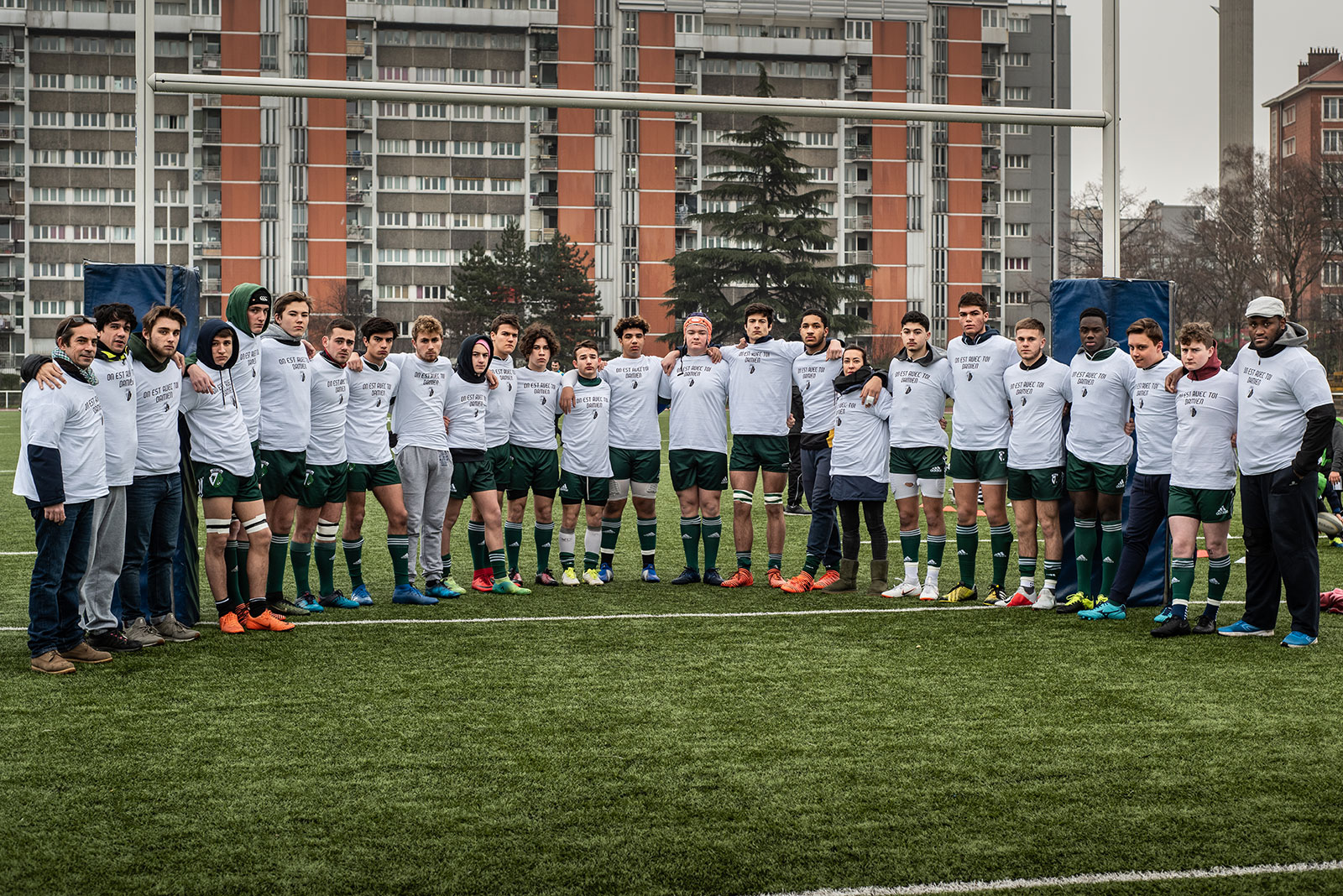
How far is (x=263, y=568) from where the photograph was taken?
774cm

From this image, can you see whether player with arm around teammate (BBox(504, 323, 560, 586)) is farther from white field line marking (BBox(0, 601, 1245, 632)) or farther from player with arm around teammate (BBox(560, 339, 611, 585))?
white field line marking (BBox(0, 601, 1245, 632))

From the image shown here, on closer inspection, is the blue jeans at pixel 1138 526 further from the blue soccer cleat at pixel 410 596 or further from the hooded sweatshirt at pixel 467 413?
the blue soccer cleat at pixel 410 596

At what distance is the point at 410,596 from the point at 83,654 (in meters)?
2.47

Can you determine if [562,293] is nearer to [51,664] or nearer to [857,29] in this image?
[857,29]

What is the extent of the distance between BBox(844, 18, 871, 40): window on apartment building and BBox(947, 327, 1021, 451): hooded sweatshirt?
6561 centimetres

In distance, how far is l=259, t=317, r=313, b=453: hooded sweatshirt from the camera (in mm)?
8016

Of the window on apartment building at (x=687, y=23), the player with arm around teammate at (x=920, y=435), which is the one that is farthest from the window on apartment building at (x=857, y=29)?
the player with arm around teammate at (x=920, y=435)

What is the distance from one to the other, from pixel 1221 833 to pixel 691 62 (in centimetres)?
7106

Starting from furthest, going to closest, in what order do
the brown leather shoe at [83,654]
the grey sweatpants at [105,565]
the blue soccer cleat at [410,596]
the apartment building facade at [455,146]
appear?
the apartment building facade at [455,146] → the blue soccer cleat at [410,596] → the grey sweatpants at [105,565] → the brown leather shoe at [83,654]

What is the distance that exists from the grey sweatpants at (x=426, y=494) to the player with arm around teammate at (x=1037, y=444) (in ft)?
13.0

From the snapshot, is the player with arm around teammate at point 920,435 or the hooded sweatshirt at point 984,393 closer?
the hooded sweatshirt at point 984,393

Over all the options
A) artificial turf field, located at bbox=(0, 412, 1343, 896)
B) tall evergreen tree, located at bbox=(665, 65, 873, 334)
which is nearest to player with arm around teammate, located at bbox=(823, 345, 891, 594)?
artificial turf field, located at bbox=(0, 412, 1343, 896)

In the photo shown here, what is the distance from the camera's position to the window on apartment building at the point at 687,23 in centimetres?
7050

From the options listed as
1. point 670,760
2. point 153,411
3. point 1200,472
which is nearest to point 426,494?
point 153,411
